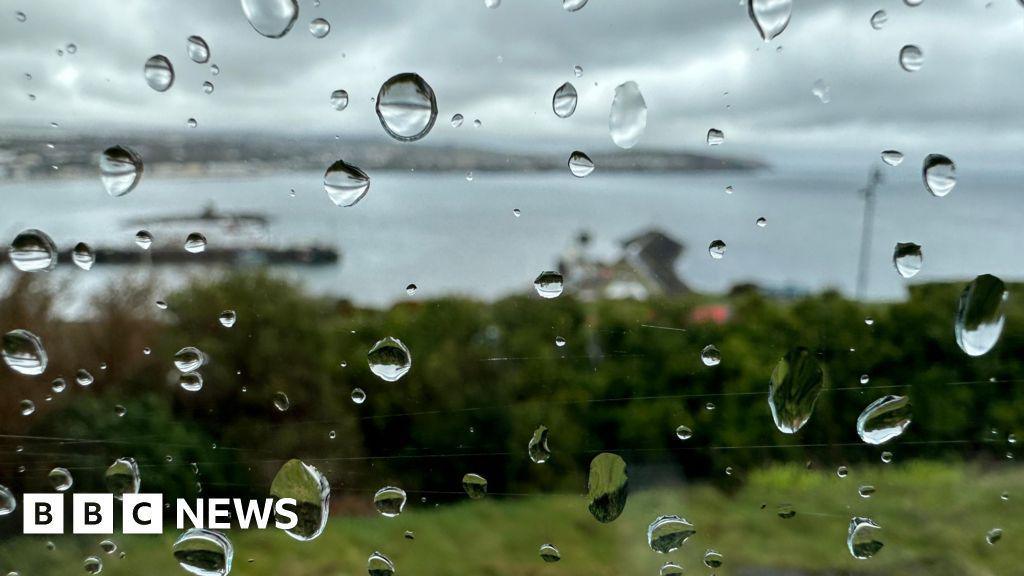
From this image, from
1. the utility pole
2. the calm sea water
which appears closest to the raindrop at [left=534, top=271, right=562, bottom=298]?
the calm sea water

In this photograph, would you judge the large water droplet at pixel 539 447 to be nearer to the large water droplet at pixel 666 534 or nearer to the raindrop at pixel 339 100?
the large water droplet at pixel 666 534

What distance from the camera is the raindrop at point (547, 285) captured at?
0.64 meters

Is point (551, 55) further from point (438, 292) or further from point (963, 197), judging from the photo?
point (963, 197)

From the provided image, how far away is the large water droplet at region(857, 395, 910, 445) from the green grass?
0.04 meters

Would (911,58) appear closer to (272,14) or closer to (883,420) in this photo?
(883,420)

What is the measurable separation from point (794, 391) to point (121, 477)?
75 centimetres

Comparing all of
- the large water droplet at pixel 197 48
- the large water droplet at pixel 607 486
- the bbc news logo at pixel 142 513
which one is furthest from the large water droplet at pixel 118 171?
the large water droplet at pixel 607 486

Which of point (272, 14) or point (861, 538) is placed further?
point (861, 538)

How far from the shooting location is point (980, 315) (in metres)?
0.68

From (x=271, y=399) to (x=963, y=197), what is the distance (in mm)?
792

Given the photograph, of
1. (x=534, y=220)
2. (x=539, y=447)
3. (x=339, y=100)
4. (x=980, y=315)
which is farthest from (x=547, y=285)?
(x=980, y=315)

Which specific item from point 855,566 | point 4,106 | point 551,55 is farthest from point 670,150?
point 4,106

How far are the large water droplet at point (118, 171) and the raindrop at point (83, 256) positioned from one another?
0.21ft

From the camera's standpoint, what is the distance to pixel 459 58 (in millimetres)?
592
